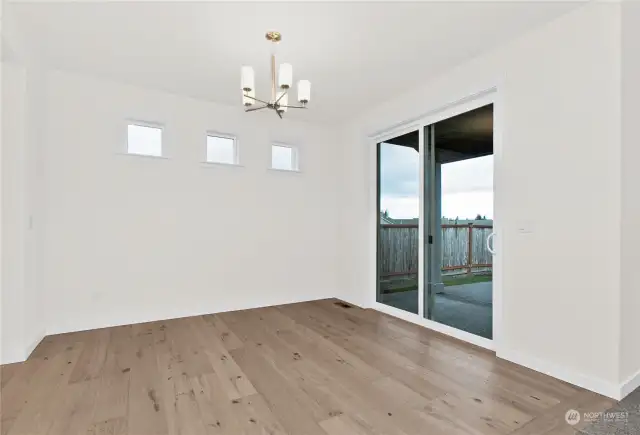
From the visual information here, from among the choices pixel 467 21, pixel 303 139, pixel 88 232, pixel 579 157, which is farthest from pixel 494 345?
pixel 88 232

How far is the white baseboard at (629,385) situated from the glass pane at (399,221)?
6.61 feet

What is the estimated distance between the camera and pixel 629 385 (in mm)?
2301

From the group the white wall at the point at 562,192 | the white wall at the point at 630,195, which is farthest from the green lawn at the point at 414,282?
the white wall at the point at 630,195

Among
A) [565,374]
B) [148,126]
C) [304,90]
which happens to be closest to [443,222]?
[565,374]

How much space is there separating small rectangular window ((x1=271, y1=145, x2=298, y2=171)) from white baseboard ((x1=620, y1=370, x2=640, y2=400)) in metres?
4.32

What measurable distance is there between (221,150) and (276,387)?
330cm

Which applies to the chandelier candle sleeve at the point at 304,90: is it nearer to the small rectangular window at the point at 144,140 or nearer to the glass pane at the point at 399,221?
the glass pane at the point at 399,221

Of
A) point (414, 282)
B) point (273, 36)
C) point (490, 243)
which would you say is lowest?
point (414, 282)

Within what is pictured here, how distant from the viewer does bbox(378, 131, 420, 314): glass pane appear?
4078 mm

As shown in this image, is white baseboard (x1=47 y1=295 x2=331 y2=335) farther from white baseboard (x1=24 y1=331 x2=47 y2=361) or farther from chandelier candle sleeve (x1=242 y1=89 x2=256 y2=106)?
chandelier candle sleeve (x1=242 y1=89 x2=256 y2=106)

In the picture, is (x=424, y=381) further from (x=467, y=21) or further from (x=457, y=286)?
(x=467, y=21)

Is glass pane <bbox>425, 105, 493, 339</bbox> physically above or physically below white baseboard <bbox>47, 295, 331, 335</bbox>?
above

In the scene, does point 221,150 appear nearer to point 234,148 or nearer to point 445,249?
point 234,148

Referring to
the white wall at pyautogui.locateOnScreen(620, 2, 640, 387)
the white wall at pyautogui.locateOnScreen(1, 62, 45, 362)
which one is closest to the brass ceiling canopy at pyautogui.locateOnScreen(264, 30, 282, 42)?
the white wall at pyautogui.locateOnScreen(1, 62, 45, 362)
